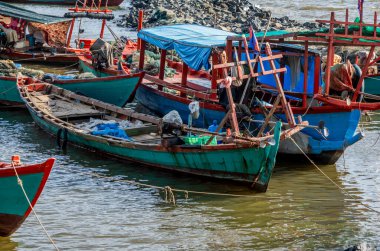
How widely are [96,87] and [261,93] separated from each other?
507 cm

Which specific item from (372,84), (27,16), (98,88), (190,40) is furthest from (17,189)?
(27,16)

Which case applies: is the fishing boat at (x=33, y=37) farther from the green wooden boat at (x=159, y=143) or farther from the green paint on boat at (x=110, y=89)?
the green wooden boat at (x=159, y=143)

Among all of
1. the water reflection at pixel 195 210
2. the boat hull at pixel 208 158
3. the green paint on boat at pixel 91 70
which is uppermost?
the green paint on boat at pixel 91 70

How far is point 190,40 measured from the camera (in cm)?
2050

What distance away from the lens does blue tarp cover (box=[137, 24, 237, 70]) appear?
19.9m

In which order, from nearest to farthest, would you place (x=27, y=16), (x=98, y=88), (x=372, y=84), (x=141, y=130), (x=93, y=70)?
1. (x=141, y=130)
2. (x=98, y=88)
3. (x=372, y=84)
4. (x=93, y=70)
5. (x=27, y=16)

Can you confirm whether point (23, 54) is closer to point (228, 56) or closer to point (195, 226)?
point (228, 56)

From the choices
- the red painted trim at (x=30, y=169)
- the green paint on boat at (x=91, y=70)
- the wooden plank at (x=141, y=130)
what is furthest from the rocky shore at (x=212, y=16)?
the red painted trim at (x=30, y=169)

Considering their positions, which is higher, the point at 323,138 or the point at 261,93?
the point at 261,93

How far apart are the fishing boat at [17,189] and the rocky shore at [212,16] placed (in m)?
25.8

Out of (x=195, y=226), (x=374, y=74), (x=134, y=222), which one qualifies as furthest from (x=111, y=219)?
(x=374, y=74)

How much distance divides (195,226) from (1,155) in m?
6.15

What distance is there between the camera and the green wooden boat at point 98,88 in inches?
856

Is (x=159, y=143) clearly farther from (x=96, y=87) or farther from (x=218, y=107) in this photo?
(x=96, y=87)
